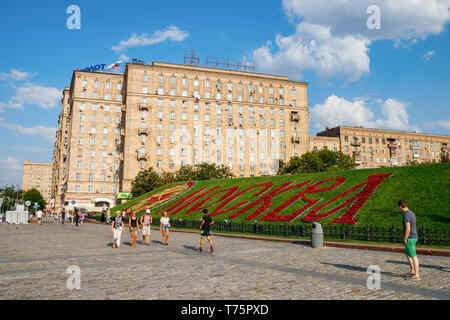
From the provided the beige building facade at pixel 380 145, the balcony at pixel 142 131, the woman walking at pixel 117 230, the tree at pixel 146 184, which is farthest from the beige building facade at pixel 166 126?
the woman walking at pixel 117 230

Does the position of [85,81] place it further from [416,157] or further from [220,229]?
[416,157]

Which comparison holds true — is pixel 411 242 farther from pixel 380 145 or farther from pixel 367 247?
pixel 380 145

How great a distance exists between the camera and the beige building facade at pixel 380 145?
102 m

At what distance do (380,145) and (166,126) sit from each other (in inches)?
2704

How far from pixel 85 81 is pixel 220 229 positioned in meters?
72.4

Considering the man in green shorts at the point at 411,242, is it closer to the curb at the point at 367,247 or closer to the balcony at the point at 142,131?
the curb at the point at 367,247

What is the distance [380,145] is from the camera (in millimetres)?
105812

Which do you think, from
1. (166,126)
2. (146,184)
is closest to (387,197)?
(146,184)

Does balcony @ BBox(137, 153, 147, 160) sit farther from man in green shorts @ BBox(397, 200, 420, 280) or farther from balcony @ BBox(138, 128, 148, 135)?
man in green shorts @ BBox(397, 200, 420, 280)

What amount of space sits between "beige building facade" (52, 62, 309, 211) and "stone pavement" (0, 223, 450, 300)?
2638 inches

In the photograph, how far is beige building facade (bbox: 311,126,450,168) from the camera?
335 feet

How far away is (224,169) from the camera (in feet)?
238

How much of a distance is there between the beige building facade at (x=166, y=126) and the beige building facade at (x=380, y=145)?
19.0 m
